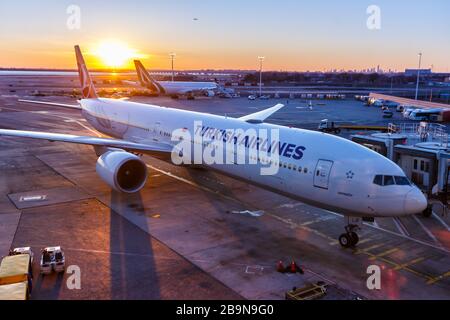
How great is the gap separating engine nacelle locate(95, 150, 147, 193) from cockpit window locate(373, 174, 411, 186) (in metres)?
11.7

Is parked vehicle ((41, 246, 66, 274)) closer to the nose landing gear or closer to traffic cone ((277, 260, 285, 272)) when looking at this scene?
traffic cone ((277, 260, 285, 272))

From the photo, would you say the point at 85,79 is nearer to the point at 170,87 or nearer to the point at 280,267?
the point at 280,267

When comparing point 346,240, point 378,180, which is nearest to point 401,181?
point 378,180

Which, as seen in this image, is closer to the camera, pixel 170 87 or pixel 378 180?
pixel 378 180

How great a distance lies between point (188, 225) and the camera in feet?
61.8

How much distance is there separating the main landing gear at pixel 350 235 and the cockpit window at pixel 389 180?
219cm

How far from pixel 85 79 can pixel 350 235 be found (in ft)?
90.4

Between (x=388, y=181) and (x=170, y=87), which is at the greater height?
(x=170, y=87)

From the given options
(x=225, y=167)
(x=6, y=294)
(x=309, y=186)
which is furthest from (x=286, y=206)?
(x=6, y=294)

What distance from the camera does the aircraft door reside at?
51.9 feet

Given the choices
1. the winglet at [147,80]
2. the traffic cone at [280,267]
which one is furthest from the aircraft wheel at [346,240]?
the winglet at [147,80]

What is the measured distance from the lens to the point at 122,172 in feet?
68.7

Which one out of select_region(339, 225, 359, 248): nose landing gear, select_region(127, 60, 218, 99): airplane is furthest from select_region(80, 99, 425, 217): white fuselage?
select_region(127, 60, 218, 99): airplane

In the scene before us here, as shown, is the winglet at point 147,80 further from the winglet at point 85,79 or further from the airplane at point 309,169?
the airplane at point 309,169
